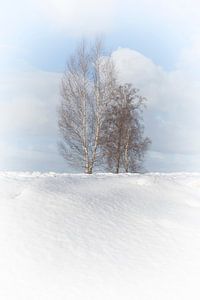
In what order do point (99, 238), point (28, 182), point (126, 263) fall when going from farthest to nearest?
point (28, 182) < point (99, 238) < point (126, 263)

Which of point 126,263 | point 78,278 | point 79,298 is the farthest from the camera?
point 126,263

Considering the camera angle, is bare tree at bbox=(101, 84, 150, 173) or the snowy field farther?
bare tree at bbox=(101, 84, 150, 173)

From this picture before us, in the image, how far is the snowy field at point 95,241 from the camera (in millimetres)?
6320

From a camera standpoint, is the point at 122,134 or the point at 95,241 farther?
the point at 122,134

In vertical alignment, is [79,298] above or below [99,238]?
below

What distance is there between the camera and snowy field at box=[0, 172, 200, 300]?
6320mm

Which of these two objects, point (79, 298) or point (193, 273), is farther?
point (193, 273)

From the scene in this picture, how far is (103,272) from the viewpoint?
21.8ft

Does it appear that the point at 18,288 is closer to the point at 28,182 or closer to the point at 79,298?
the point at 79,298

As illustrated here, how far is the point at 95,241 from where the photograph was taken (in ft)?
24.1

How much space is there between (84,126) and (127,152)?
3.15m

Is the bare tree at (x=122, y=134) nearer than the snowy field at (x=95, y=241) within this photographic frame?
No

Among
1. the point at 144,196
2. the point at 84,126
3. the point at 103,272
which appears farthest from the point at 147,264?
the point at 84,126

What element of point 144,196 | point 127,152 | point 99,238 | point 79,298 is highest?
point 127,152
